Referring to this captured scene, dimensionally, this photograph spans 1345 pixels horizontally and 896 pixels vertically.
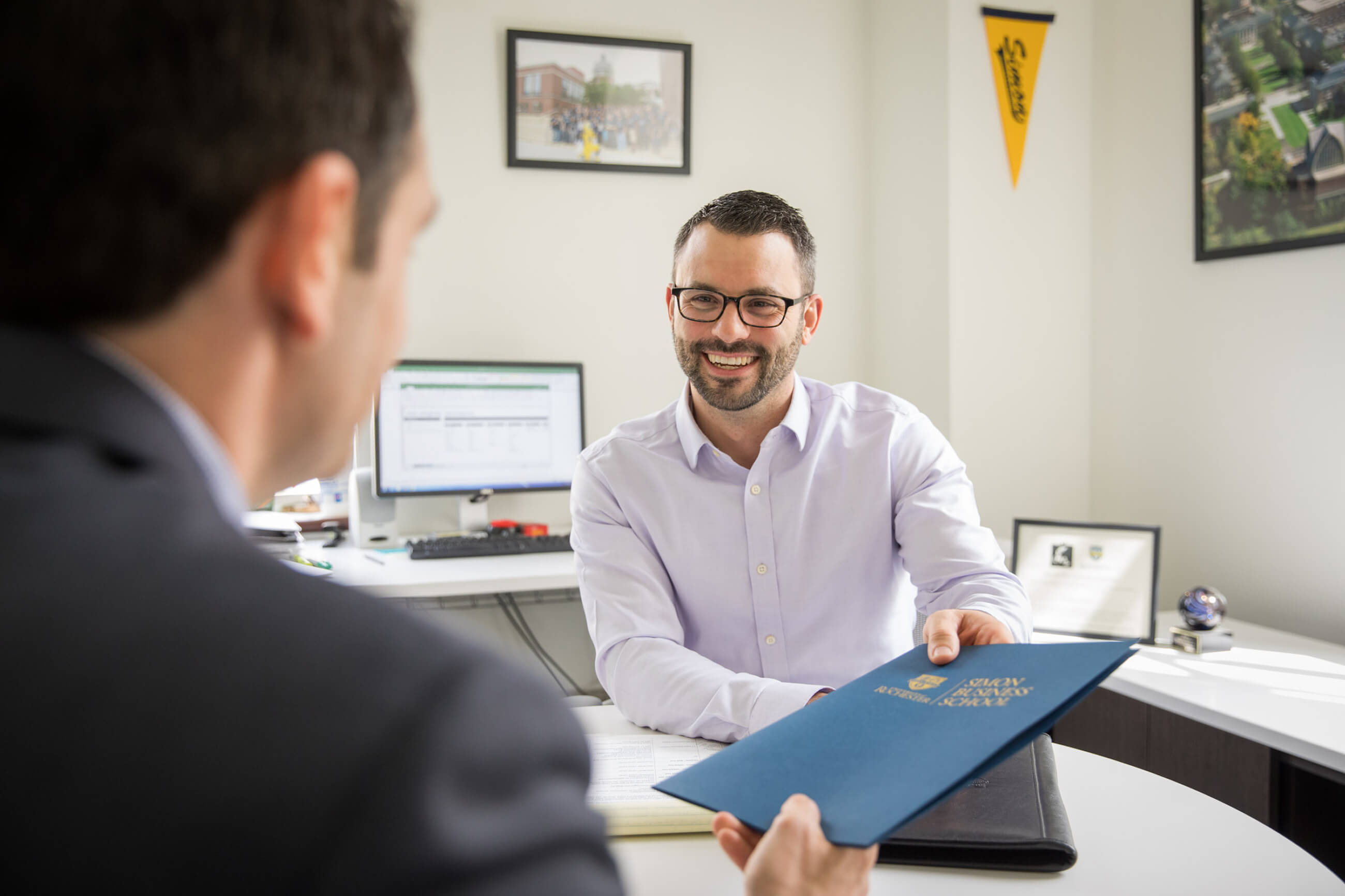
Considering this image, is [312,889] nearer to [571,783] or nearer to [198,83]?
[571,783]

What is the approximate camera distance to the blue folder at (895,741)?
685mm

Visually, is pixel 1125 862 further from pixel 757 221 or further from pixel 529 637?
pixel 529 637

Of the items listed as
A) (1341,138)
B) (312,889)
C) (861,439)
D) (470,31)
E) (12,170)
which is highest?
(470,31)

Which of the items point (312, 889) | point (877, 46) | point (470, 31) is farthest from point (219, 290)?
point (877, 46)

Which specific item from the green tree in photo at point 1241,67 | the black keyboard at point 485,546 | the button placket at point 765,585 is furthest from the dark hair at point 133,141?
the green tree in photo at point 1241,67

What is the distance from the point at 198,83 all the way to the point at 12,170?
7cm

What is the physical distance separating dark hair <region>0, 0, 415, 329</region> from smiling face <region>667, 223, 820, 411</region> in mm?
1230

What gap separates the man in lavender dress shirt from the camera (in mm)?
1419

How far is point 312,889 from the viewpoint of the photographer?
29 cm

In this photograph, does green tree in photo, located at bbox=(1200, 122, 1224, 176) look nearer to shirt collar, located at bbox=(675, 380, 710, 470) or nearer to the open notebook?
shirt collar, located at bbox=(675, 380, 710, 470)

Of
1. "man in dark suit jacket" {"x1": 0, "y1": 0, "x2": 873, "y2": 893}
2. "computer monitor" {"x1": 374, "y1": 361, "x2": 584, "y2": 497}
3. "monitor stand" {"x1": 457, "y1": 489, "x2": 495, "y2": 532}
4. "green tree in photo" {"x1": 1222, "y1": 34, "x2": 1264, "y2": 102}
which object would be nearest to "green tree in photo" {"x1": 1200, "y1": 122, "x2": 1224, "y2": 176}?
"green tree in photo" {"x1": 1222, "y1": 34, "x2": 1264, "y2": 102}

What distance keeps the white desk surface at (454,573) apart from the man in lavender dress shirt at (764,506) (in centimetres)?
60

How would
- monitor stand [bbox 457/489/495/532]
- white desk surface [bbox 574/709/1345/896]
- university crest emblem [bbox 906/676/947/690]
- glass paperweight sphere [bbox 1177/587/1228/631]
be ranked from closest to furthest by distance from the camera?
white desk surface [bbox 574/709/1345/896]
university crest emblem [bbox 906/676/947/690]
glass paperweight sphere [bbox 1177/587/1228/631]
monitor stand [bbox 457/489/495/532]

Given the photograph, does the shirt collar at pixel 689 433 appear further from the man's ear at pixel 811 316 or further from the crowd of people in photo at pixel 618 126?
the crowd of people in photo at pixel 618 126
